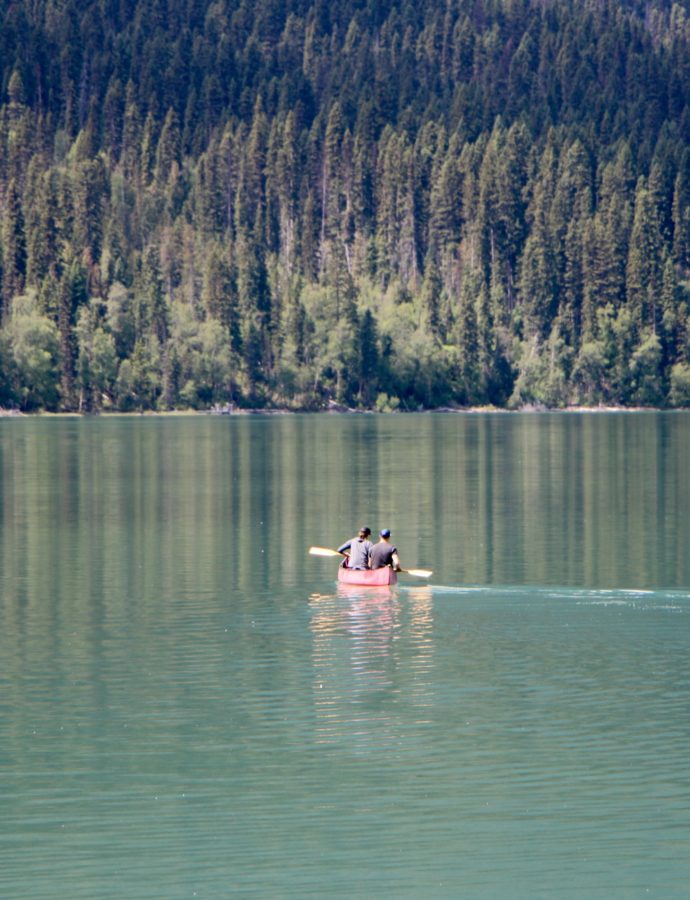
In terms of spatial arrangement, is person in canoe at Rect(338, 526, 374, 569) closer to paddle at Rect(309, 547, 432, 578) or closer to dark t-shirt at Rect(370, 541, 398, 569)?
dark t-shirt at Rect(370, 541, 398, 569)

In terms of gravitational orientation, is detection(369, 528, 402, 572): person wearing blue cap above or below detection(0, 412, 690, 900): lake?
above

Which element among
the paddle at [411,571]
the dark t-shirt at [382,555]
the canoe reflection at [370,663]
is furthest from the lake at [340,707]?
the dark t-shirt at [382,555]

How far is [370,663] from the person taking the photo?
1332 inches

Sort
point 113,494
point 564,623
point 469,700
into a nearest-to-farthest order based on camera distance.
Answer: point 469,700, point 564,623, point 113,494

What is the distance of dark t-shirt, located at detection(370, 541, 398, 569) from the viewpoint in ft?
145

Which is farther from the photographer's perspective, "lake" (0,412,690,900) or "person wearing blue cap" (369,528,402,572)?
"person wearing blue cap" (369,528,402,572)

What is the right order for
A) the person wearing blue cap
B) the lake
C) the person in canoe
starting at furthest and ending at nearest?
the person in canoe, the person wearing blue cap, the lake

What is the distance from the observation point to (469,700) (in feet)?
99.5

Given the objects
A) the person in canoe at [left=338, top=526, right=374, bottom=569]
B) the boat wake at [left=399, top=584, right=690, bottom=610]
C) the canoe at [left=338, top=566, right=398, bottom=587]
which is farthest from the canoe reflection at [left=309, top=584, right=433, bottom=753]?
the boat wake at [left=399, top=584, right=690, bottom=610]

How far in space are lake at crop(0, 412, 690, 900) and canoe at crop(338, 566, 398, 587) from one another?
1.33 ft

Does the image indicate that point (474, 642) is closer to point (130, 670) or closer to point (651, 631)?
point (651, 631)

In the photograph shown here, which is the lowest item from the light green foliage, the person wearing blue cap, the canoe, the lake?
the lake

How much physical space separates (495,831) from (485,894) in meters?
2.35

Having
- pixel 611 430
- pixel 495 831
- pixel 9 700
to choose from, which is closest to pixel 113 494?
pixel 9 700
